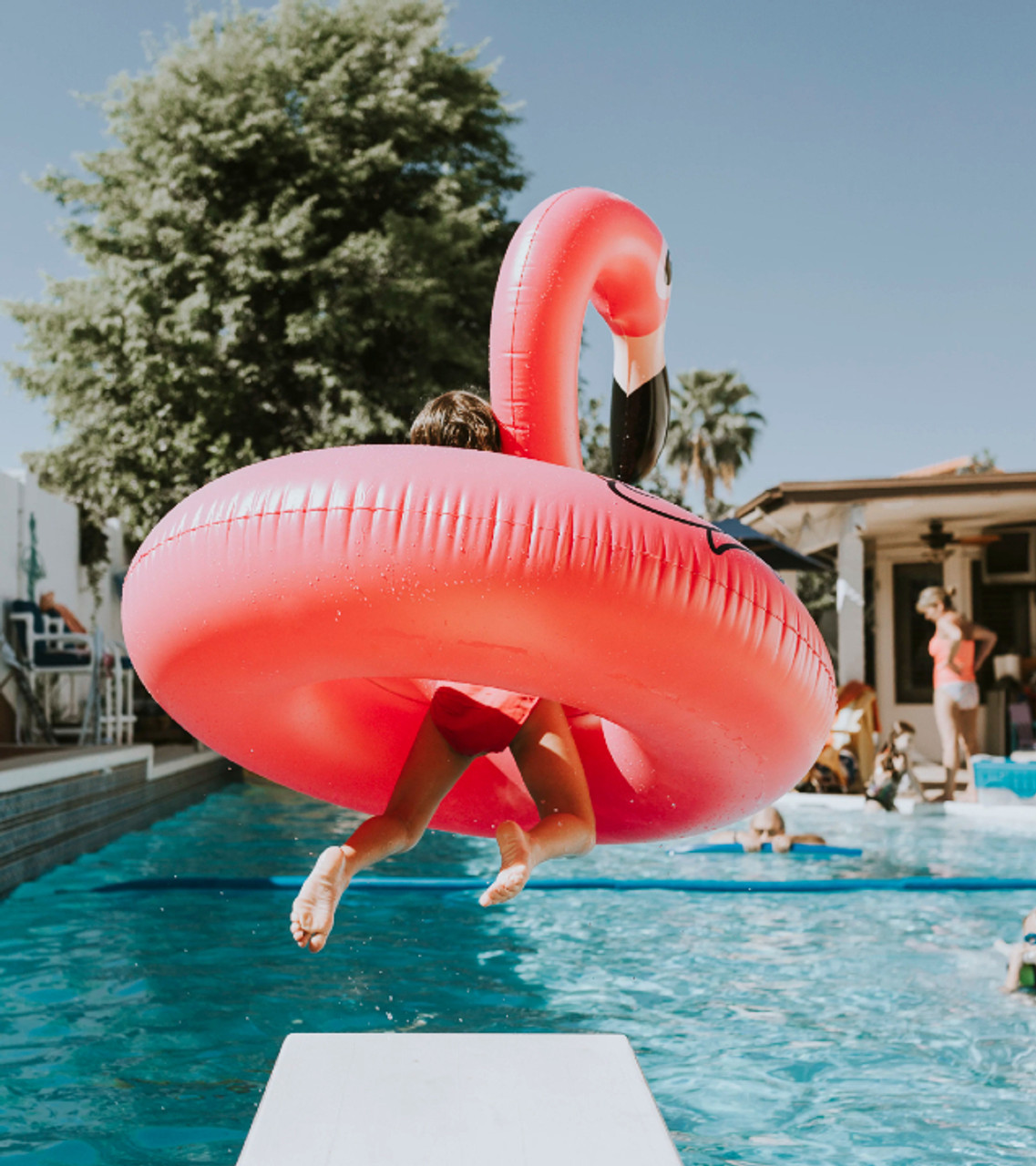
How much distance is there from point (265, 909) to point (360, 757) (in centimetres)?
345

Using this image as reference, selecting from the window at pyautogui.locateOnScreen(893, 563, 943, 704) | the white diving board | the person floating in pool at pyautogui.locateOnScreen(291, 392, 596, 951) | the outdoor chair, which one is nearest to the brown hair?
the person floating in pool at pyautogui.locateOnScreen(291, 392, 596, 951)

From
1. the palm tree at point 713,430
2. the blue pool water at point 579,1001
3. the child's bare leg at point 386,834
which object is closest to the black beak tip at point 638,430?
the child's bare leg at point 386,834

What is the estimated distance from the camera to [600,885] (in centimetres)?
614

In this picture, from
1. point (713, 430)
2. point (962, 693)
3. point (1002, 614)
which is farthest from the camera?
point (713, 430)

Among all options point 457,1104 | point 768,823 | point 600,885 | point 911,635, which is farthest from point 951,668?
point 457,1104

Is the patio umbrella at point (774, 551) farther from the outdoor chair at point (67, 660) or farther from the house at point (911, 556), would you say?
the outdoor chair at point (67, 660)

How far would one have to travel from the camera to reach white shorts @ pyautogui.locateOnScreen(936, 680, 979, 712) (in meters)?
9.52

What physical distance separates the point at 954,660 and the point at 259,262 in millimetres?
8970

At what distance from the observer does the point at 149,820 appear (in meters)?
8.91

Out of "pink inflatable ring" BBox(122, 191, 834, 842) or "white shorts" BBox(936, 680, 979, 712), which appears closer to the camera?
"pink inflatable ring" BBox(122, 191, 834, 842)

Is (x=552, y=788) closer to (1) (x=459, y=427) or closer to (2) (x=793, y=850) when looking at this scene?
(1) (x=459, y=427)

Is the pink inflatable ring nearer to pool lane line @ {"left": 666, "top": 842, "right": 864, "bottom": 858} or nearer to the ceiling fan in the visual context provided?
pool lane line @ {"left": 666, "top": 842, "right": 864, "bottom": 858}

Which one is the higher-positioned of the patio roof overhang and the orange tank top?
the patio roof overhang

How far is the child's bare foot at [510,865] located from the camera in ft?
6.40
